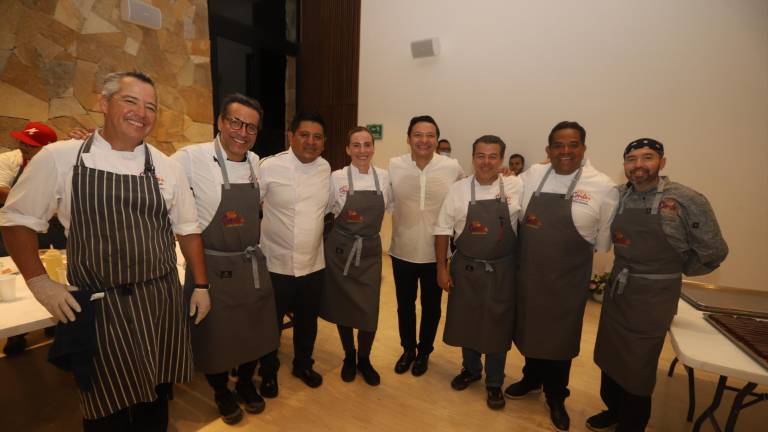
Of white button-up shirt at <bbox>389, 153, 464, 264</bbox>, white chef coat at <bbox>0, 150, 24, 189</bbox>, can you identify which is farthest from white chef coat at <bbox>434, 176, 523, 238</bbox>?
white chef coat at <bbox>0, 150, 24, 189</bbox>

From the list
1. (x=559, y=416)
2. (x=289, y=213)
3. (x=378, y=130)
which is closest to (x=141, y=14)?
(x=378, y=130)

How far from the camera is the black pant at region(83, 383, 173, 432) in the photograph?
1.52 m

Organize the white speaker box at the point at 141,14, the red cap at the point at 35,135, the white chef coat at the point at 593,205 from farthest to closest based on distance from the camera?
the white speaker box at the point at 141,14 < the red cap at the point at 35,135 < the white chef coat at the point at 593,205

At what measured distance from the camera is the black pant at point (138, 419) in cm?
152

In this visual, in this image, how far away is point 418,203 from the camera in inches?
96.1

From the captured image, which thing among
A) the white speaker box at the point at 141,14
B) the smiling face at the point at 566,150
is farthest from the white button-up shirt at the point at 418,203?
the white speaker box at the point at 141,14

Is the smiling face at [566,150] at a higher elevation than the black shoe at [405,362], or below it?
higher

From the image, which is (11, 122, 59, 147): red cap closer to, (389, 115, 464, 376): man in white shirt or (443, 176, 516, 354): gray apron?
(389, 115, 464, 376): man in white shirt

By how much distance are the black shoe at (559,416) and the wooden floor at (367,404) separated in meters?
0.05

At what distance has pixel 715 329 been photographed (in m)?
1.74

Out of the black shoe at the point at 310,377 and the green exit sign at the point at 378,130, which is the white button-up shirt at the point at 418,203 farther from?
the green exit sign at the point at 378,130

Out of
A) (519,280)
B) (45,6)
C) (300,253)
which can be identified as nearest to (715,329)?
(519,280)

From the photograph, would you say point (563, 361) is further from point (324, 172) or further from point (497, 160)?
point (324, 172)

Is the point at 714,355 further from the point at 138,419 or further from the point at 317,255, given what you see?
the point at 138,419
